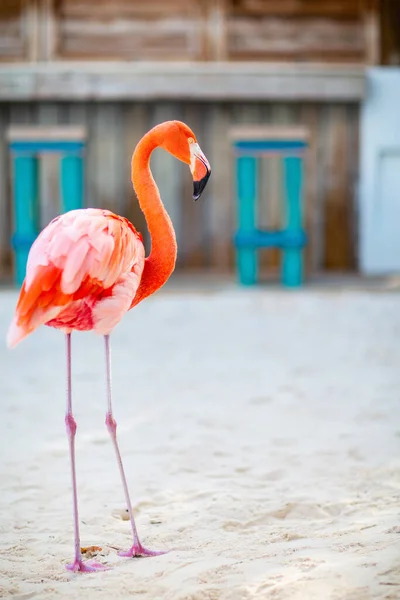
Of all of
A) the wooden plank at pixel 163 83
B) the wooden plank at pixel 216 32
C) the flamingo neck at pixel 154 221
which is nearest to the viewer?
the flamingo neck at pixel 154 221

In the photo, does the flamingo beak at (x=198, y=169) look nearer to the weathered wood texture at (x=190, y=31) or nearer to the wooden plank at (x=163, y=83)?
the wooden plank at (x=163, y=83)

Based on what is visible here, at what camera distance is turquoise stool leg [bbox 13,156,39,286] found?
9.09 meters

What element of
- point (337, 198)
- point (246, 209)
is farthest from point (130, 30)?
point (337, 198)

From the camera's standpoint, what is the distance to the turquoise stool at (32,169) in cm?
903

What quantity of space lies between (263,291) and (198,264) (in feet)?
5.91

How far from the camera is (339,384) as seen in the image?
17.4 feet

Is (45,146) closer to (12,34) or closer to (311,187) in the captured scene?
(12,34)

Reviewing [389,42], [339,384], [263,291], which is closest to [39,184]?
[263,291]

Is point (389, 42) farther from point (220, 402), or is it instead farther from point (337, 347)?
point (220, 402)

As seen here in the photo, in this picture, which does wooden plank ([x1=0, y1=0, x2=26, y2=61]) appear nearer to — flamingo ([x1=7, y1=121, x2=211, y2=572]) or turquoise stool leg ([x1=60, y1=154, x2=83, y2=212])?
turquoise stool leg ([x1=60, y1=154, x2=83, y2=212])

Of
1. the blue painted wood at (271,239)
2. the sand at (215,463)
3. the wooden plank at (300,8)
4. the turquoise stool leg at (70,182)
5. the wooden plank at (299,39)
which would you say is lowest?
the sand at (215,463)

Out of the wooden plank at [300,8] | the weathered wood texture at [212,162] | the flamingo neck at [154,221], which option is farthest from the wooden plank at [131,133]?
the flamingo neck at [154,221]

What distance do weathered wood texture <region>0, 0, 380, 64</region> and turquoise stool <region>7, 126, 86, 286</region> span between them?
1621 mm

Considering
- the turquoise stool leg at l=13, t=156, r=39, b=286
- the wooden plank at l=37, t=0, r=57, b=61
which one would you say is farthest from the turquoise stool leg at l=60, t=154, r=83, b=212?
Answer: the wooden plank at l=37, t=0, r=57, b=61
